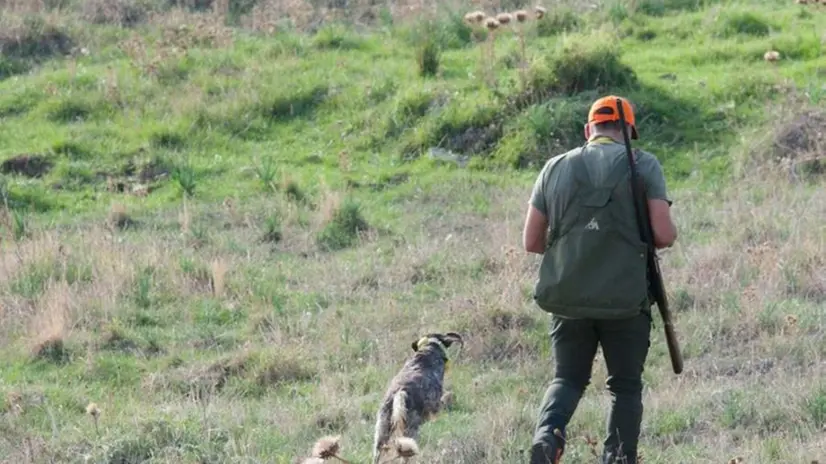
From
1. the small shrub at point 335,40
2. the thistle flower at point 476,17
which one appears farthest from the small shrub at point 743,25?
the small shrub at point 335,40

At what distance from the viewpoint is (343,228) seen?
10.8m

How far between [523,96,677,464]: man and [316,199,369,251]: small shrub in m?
4.94

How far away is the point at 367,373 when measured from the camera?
7.91m

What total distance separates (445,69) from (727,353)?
6929mm

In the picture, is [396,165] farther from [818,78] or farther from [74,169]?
[818,78]

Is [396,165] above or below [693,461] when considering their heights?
below

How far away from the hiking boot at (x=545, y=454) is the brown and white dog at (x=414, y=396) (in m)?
0.54

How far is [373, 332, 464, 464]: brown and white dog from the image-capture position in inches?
228

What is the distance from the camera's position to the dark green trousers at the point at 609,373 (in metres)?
5.57

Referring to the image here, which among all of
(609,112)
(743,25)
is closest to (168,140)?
(743,25)

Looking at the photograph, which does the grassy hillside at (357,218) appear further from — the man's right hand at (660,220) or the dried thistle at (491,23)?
the man's right hand at (660,220)

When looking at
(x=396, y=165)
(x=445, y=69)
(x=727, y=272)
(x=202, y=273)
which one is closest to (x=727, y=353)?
(x=727, y=272)

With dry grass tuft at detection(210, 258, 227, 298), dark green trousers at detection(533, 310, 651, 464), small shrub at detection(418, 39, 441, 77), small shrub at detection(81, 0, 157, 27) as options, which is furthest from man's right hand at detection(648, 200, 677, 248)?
small shrub at detection(81, 0, 157, 27)

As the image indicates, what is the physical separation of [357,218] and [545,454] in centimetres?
545
